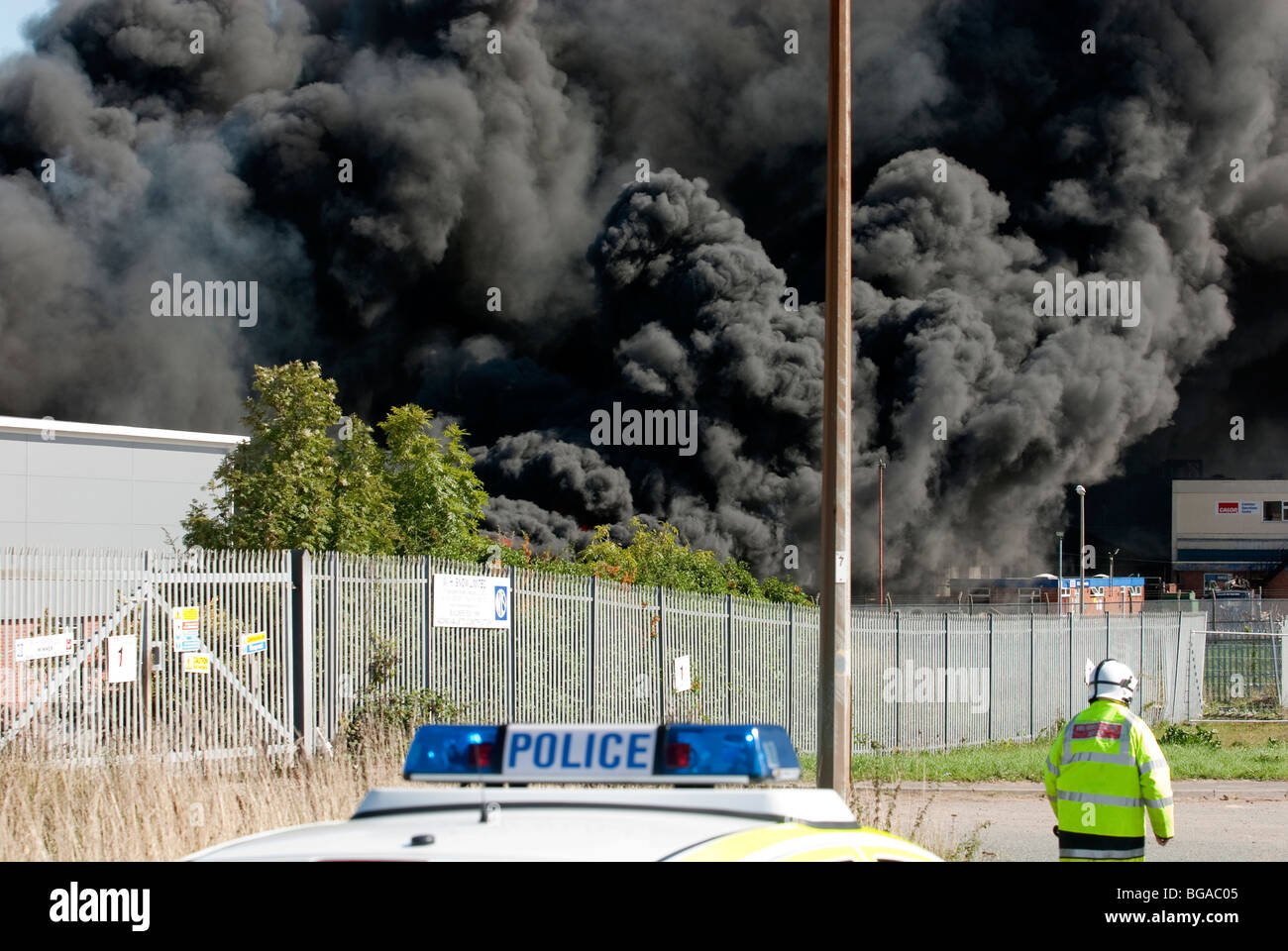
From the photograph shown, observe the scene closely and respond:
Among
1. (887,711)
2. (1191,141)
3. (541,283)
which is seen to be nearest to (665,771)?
(887,711)

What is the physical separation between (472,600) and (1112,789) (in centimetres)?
722

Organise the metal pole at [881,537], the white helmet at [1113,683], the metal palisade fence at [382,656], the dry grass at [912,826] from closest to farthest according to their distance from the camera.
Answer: the white helmet at [1113,683], the dry grass at [912,826], the metal palisade fence at [382,656], the metal pole at [881,537]

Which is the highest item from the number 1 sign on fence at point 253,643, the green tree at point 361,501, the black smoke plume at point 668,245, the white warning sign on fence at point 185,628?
the black smoke plume at point 668,245

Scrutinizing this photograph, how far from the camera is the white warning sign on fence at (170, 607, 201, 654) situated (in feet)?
32.5

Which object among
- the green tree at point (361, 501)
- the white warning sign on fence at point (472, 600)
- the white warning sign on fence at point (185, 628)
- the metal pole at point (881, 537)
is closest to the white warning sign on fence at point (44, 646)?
the white warning sign on fence at point (185, 628)

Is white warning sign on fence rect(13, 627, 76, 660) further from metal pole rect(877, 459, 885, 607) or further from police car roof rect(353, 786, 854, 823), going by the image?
metal pole rect(877, 459, 885, 607)

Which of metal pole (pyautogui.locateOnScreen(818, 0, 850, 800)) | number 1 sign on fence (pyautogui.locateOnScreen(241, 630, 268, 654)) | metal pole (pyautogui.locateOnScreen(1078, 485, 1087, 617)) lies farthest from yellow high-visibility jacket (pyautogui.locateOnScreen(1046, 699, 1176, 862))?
metal pole (pyautogui.locateOnScreen(1078, 485, 1087, 617))

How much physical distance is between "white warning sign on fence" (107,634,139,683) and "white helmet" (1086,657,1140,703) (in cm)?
677

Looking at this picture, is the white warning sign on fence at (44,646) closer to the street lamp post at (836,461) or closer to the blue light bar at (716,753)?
the street lamp post at (836,461)

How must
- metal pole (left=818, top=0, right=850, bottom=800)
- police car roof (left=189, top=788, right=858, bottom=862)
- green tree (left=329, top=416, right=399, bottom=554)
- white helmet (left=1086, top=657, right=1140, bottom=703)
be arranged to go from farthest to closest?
1. green tree (left=329, top=416, right=399, bottom=554)
2. metal pole (left=818, top=0, right=850, bottom=800)
3. white helmet (left=1086, top=657, right=1140, bottom=703)
4. police car roof (left=189, top=788, right=858, bottom=862)

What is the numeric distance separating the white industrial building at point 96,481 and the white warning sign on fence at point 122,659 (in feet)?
36.0

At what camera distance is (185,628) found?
9984 millimetres

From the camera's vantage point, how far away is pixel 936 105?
7119cm

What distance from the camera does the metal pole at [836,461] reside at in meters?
7.98
